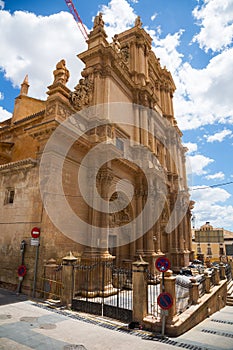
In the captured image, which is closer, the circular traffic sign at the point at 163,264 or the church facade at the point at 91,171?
the circular traffic sign at the point at 163,264

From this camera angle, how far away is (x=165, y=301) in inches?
261

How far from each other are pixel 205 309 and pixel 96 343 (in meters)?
6.89

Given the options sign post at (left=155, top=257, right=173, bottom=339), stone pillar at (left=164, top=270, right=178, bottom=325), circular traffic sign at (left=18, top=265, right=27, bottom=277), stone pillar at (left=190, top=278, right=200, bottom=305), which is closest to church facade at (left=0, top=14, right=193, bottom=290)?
circular traffic sign at (left=18, top=265, right=27, bottom=277)

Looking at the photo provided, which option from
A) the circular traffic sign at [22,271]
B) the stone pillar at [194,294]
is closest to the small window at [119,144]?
the circular traffic sign at [22,271]

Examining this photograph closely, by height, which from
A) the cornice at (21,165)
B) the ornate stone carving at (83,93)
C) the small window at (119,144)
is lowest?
the cornice at (21,165)

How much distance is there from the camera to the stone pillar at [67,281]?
28.5 feet

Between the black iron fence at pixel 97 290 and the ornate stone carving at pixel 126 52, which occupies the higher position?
the ornate stone carving at pixel 126 52

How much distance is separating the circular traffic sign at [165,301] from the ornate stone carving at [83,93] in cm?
1011

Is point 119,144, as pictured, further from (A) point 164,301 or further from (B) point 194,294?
(A) point 164,301

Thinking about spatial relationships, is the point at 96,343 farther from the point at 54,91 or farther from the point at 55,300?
the point at 54,91

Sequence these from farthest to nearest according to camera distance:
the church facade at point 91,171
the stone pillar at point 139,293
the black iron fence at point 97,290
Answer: the church facade at point 91,171 < the black iron fence at point 97,290 < the stone pillar at point 139,293

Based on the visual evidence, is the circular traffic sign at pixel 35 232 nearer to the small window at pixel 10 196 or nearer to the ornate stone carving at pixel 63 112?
the small window at pixel 10 196

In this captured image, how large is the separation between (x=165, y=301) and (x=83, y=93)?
11728mm

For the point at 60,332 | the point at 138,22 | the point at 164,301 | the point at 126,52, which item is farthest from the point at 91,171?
the point at 138,22
